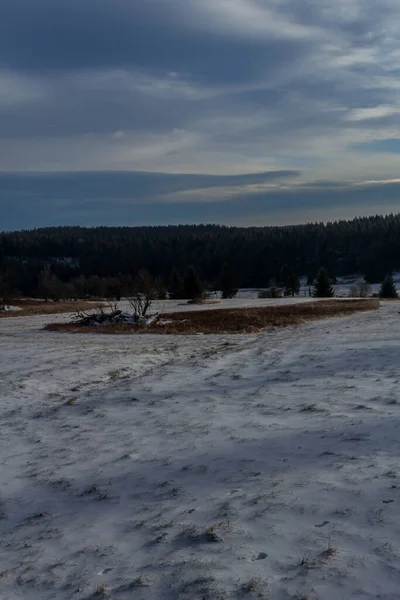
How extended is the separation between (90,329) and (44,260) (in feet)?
475

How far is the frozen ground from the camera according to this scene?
4.13 metres

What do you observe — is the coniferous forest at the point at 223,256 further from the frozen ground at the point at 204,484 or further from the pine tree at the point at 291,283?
the frozen ground at the point at 204,484

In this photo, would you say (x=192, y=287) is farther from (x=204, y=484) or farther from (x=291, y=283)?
(x=204, y=484)

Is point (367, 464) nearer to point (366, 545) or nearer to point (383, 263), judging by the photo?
point (366, 545)

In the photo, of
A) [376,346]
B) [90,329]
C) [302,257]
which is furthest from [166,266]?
[376,346]

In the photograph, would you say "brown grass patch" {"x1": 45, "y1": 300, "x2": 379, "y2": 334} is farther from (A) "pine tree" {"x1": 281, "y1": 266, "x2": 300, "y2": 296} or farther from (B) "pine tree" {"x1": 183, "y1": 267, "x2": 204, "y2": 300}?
(A) "pine tree" {"x1": 281, "y1": 266, "x2": 300, "y2": 296}

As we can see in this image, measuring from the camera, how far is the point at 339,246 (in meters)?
137

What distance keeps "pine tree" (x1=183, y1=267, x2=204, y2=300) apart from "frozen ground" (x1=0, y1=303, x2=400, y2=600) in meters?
47.0

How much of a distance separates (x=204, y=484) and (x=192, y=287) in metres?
53.6

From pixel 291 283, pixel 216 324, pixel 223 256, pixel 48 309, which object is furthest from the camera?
pixel 223 256

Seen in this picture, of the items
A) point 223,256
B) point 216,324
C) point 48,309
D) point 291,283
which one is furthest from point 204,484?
point 223,256

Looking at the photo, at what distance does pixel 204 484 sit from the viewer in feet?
19.3

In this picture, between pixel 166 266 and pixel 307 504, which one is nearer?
pixel 307 504

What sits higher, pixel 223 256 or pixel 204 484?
pixel 223 256
